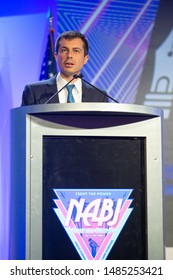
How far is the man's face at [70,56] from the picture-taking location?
6.75 ft

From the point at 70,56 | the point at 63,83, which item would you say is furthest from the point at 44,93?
the point at 70,56

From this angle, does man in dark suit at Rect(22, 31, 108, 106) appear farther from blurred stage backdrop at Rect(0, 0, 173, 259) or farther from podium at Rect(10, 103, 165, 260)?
blurred stage backdrop at Rect(0, 0, 173, 259)

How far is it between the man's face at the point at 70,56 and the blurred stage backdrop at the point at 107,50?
77cm

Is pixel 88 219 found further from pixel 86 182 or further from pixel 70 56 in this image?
pixel 70 56

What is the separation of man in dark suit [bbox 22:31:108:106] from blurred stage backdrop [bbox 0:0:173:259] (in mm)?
761

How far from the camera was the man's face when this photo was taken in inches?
81.0

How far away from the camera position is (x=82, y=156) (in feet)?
4.21

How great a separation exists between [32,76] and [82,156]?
1.72m

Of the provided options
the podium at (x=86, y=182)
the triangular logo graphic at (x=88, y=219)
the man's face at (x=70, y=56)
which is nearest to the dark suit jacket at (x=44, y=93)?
the man's face at (x=70, y=56)

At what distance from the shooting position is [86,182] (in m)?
1.27

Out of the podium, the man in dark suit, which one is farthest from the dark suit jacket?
the podium

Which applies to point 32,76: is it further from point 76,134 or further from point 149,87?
point 76,134

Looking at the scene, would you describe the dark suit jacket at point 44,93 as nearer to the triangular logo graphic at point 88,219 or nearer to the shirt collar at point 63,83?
the shirt collar at point 63,83

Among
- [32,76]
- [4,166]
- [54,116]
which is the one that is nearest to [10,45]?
[32,76]
